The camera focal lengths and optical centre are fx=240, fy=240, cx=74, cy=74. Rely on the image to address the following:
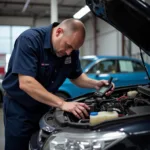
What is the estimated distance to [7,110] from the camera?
2.05 meters

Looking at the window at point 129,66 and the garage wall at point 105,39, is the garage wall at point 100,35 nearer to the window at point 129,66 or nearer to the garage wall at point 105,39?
the garage wall at point 105,39

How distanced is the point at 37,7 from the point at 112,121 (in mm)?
12608

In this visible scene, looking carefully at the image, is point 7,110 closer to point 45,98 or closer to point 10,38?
point 45,98

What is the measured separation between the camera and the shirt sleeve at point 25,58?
172 cm

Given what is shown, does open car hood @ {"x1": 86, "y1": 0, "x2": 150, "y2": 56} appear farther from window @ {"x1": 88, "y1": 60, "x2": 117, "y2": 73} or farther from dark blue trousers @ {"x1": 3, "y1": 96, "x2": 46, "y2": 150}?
window @ {"x1": 88, "y1": 60, "x2": 117, "y2": 73}

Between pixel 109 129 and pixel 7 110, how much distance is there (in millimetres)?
1106

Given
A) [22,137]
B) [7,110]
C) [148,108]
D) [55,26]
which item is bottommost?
[22,137]

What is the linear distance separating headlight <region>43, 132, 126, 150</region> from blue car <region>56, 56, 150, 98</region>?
12.4 ft

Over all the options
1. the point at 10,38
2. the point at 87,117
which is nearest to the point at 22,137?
the point at 87,117

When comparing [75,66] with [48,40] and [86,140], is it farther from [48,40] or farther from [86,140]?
[86,140]

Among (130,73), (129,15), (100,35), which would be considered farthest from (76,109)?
(100,35)

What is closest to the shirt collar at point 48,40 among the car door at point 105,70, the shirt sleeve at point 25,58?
the shirt sleeve at point 25,58

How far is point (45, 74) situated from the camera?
196 cm

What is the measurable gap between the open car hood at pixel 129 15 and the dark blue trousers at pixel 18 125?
1.00 m
